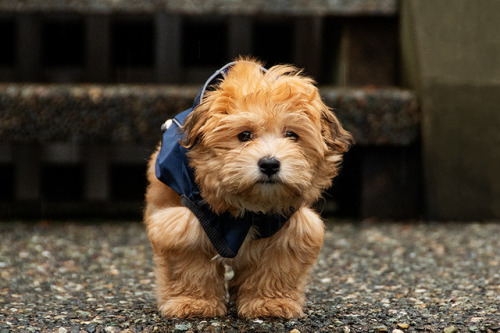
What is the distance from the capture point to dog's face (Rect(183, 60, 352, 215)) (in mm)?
2918

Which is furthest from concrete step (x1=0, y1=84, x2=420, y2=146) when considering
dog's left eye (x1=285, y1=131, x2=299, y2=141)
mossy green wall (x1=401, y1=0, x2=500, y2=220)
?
dog's left eye (x1=285, y1=131, x2=299, y2=141)

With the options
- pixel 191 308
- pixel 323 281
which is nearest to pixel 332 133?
pixel 191 308

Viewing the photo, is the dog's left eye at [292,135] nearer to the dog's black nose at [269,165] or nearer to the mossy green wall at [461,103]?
the dog's black nose at [269,165]

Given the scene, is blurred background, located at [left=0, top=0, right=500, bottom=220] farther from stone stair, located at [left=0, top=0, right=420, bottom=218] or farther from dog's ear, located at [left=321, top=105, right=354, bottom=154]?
dog's ear, located at [left=321, top=105, right=354, bottom=154]

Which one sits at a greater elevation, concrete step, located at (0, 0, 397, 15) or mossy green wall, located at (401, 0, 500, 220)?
concrete step, located at (0, 0, 397, 15)

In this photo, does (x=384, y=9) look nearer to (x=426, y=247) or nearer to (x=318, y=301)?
(x=426, y=247)

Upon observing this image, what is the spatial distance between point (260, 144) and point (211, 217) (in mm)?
481

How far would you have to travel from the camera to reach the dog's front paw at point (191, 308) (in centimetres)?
329

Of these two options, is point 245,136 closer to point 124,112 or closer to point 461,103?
point 124,112

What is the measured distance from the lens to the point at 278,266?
10.9 ft

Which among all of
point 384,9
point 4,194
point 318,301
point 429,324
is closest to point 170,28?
point 384,9

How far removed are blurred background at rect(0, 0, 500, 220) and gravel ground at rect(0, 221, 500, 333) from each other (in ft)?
1.67

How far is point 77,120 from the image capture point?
6.28 m

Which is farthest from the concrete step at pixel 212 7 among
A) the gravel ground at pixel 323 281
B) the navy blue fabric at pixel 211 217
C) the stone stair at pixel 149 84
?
the navy blue fabric at pixel 211 217
